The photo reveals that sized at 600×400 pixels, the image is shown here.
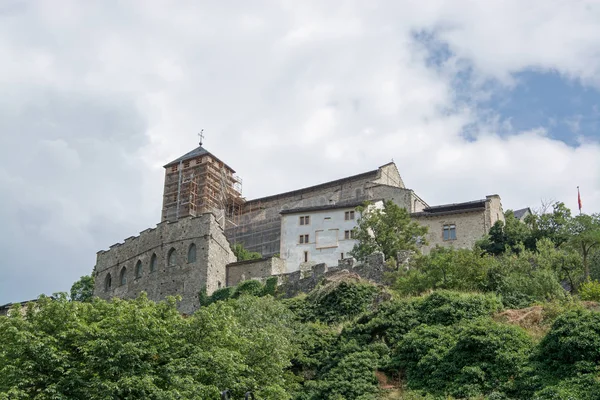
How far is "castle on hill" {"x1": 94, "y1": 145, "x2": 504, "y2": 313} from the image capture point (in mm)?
58656

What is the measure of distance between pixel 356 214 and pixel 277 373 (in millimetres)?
33935

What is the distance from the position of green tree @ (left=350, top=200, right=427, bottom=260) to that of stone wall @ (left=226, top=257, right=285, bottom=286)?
5657mm

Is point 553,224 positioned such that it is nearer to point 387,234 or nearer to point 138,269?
point 387,234

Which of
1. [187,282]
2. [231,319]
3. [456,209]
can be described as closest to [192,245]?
[187,282]

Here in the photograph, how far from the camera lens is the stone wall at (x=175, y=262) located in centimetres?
5750

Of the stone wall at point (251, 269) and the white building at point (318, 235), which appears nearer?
the stone wall at point (251, 269)

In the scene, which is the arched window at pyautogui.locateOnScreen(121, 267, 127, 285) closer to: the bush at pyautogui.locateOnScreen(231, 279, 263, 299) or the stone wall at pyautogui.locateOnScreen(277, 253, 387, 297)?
the bush at pyautogui.locateOnScreen(231, 279, 263, 299)

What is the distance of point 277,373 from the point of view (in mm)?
30547

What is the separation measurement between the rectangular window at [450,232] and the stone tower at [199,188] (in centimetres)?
2387

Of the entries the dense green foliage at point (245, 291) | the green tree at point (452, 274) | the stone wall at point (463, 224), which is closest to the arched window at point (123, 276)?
the dense green foliage at point (245, 291)

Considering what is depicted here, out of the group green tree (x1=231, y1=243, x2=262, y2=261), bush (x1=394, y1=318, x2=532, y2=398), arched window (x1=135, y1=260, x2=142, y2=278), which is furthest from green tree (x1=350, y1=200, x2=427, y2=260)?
bush (x1=394, y1=318, x2=532, y2=398)

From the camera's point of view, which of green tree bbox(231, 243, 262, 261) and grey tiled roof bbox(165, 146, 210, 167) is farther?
grey tiled roof bbox(165, 146, 210, 167)

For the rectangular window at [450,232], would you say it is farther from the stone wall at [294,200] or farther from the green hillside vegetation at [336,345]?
the green hillside vegetation at [336,345]

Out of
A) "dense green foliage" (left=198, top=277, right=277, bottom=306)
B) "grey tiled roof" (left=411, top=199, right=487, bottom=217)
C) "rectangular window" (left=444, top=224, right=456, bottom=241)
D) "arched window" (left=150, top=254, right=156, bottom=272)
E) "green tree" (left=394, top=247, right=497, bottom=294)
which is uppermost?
"grey tiled roof" (left=411, top=199, right=487, bottom=217)
